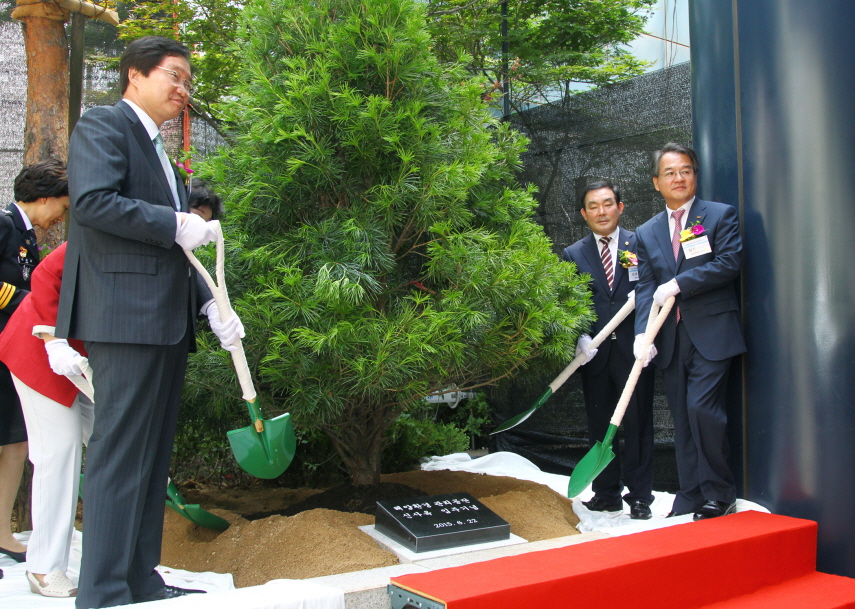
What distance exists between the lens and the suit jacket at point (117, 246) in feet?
6.24

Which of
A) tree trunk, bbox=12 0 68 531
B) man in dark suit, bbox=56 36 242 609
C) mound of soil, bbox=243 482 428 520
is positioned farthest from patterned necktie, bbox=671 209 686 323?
tree trunk, bbox=12 0 68 531

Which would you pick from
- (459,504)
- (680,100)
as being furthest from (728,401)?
(680,100)

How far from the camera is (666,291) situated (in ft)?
9.48

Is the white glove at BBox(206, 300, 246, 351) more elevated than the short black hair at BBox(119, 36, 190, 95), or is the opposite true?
the short black hair at BBox(119, 36, 190, 95)

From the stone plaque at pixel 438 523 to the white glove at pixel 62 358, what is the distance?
3.97ft

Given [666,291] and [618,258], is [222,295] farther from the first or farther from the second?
[618,258]

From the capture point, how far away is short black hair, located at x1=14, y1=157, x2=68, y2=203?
2756 mm

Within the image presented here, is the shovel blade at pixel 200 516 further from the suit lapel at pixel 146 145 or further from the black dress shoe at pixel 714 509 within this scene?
the black dress shoe at pixel 714 509

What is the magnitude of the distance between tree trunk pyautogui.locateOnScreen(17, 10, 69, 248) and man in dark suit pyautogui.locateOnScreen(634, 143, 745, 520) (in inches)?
123

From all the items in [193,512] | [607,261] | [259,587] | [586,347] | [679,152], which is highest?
[679,152]

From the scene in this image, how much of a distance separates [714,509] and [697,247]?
3.49 feet

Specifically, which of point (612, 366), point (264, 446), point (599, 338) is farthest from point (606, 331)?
point (264, 446)

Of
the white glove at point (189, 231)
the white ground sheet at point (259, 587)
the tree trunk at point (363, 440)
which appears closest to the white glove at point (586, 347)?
the white ground sheet at point (259, 587)

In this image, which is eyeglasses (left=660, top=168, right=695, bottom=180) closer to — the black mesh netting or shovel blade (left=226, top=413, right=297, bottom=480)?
the black mesh netting
